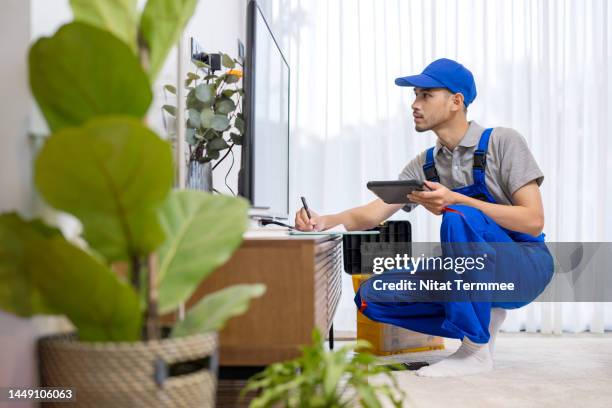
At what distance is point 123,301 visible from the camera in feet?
3.10

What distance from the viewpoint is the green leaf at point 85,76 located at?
91 centimetres

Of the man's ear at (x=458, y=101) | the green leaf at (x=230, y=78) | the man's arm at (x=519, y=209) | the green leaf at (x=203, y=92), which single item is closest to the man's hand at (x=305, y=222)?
the man's arm at (x=519, y=209)

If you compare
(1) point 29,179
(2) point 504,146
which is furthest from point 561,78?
(1) point 29,179

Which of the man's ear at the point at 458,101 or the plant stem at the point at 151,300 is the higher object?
the man's ear at the point at 458,101

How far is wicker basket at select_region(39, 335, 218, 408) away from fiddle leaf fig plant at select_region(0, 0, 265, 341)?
0.04 m

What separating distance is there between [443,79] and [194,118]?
1318 mm

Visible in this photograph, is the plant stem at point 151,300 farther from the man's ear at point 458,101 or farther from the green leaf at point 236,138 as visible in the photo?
the man's ear at point 458,101

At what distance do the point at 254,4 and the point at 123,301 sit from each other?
1014 mm

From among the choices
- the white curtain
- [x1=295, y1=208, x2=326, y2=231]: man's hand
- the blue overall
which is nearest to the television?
[x1=295, y1=208, x2=326, y2=231]: man's hand

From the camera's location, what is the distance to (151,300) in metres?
1.00

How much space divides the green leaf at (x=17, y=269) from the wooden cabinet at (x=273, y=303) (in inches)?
16.4

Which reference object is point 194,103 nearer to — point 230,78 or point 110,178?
point 230,78

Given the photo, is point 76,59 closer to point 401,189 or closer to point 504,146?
point 401,189

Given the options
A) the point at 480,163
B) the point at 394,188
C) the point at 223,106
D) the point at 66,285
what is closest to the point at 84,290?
the point at 66,285
